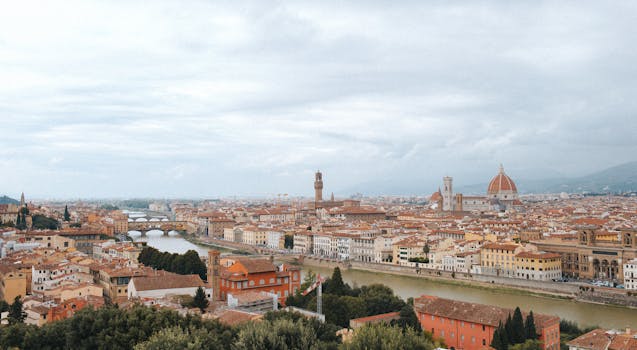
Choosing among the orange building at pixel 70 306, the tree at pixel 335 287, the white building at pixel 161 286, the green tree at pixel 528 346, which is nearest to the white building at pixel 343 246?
the tree at pixel 335 287

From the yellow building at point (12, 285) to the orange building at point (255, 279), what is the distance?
18.3 feet

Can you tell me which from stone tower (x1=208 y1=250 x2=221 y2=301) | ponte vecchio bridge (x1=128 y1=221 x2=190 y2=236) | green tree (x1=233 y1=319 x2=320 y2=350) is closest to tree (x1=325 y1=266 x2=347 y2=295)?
stone tower (x1=208 y1=250 x2=221 y2=301)

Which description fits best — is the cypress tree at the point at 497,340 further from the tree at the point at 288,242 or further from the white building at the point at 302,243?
the tree at the point at 288,242

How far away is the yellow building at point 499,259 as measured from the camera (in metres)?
24.3

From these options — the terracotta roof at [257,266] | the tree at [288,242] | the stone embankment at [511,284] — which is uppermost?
the terracotta roof at [257,266]

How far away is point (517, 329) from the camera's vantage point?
1191 cm

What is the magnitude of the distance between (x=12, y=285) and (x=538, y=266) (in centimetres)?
1810

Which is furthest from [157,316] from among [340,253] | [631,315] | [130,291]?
[340,253]

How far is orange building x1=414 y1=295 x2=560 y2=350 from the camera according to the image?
12.4 metres

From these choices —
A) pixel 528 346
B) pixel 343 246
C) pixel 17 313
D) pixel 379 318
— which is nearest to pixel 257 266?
pixel 379 318

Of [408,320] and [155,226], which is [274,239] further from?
[408,320]

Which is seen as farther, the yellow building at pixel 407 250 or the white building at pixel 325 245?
the white building at pixel 325 245

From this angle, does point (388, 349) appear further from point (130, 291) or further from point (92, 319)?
point (130, 291)

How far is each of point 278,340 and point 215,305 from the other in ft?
23.0
